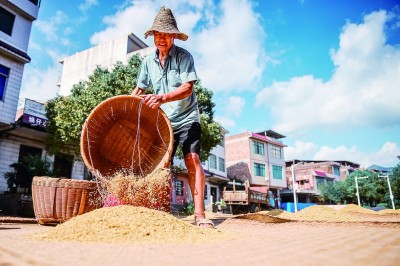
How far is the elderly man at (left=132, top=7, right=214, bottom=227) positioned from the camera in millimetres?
2859

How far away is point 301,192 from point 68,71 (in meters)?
29.6

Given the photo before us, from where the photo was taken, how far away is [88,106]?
9.51 m

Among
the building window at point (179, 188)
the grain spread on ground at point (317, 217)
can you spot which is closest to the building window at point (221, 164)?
the building window at point (179, 188)

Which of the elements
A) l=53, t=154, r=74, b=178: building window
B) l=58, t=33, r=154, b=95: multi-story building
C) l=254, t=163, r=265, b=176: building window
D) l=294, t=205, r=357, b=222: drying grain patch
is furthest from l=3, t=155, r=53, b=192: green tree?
l=254, t=163, r=265, b=176: building window

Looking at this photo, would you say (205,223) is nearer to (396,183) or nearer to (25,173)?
(25,173)

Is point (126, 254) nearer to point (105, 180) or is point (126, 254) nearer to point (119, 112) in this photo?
point (105, 180)

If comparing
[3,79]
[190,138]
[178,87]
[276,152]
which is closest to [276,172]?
[276,152]

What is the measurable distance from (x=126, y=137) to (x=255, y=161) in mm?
27756

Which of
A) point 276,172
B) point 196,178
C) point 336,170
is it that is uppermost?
point 336,170

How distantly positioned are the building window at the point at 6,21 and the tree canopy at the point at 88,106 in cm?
339

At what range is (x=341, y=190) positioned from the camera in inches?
1304

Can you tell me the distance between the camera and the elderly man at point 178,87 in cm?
286

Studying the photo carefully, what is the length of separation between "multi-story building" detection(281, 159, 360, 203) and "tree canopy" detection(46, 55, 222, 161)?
2297cm

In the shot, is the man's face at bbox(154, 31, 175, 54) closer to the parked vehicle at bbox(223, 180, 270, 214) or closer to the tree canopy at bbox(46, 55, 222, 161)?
the tree canopy at bbox(46, 55, 222, 161)
